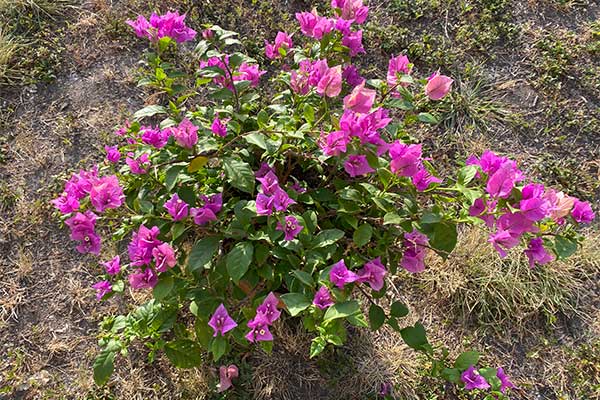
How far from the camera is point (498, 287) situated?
244cm

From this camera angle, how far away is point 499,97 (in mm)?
3012

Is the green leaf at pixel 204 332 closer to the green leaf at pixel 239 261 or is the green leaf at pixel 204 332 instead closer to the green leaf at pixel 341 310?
the green leaf at pixel 239 261

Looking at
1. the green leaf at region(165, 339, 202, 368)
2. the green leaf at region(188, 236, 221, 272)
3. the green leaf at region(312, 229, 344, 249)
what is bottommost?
the green leaf at region(165, 339, 202, 368)

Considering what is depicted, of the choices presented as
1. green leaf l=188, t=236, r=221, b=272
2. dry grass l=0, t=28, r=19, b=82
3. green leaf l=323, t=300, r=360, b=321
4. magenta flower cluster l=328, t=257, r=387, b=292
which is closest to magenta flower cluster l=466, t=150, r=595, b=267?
magenta flower cluster l=328, t=257, r=387, b=292

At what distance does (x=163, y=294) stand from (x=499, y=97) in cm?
233

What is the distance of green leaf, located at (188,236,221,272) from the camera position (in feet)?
5.03

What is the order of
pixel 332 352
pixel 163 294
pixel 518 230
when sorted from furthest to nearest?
pixel 332 352, pixel 163 294, pixel 518 230

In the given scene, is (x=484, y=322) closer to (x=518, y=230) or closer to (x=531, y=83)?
(x=518, y=230)

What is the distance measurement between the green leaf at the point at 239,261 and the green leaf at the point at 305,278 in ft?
0.46

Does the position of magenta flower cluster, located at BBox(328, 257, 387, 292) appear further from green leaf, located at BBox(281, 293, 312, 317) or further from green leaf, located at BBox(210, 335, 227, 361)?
green leaf, located at BBox(210, 335, 227, 361)

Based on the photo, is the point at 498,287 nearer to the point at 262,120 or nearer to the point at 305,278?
the point at 305,278

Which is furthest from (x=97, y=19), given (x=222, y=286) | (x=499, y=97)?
(x=499, y=97)

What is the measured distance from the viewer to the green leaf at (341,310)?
4.34 ft

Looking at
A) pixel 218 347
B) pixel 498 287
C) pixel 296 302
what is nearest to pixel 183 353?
pixel 218 347
